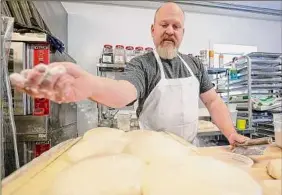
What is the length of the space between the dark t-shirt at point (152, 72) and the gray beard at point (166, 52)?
30 mm

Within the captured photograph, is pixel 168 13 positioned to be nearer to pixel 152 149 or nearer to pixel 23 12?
pixel 152 149

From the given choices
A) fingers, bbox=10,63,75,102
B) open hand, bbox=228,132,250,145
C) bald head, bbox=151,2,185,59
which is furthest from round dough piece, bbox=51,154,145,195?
open hand, bbox=228,132,250,145

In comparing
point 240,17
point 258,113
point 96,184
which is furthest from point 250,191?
point 258,113

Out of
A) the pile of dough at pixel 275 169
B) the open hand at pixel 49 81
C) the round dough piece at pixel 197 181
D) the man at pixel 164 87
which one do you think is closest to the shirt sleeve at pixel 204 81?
the man at pixel 164 87

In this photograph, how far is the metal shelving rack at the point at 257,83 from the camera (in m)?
1.21

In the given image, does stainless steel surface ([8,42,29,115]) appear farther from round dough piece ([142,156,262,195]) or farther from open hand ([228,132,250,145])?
open hand ([228,132,250,145])

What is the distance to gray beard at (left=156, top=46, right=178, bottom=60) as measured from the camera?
565mm

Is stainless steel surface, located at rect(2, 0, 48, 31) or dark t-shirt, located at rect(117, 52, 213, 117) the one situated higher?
→ stainless steel surface, located at rect(2, 0, 48, 31)

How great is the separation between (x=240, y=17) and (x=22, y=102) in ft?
1.70

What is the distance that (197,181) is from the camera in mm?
237

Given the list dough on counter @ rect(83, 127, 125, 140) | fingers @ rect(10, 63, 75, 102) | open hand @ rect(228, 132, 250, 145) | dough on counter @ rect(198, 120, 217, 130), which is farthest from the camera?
dough on counter @ rect(198, 120, 217, 130)

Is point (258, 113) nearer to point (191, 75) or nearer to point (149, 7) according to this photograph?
point (191, 75)

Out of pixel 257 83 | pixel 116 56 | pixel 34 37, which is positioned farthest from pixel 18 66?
pixel 257 83

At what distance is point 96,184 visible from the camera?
235 mm
